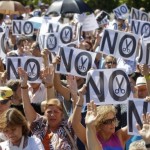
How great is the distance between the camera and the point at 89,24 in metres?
13.9

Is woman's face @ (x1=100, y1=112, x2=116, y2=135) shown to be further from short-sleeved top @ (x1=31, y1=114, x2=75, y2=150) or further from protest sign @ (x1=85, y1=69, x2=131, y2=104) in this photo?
protest sign @ (x1=85, y1=69, x2=131, y2=104)

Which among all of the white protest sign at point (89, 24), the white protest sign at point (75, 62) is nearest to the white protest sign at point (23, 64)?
the white protest sign at point (75, 62)

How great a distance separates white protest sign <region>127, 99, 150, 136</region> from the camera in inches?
227

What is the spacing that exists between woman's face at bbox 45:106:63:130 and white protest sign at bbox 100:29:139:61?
2668 millimetres

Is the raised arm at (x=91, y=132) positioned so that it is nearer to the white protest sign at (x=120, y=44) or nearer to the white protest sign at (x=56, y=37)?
the white protest sign at (x=120, y=44)

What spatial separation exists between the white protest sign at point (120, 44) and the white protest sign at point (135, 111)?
8.64ft

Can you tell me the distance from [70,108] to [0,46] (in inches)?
147

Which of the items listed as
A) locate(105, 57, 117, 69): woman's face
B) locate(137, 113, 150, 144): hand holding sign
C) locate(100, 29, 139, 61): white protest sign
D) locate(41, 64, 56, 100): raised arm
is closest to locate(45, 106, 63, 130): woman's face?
locate(41, 64, 56, 100): raised arm

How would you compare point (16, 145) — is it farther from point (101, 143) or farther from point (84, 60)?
point (84, 60)

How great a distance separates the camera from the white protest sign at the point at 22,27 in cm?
1312

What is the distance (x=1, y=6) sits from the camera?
17578mm

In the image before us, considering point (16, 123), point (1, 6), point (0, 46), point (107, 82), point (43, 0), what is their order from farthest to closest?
point (43, 0)
point (1, 6)
point (0, 46)
point (107, 82)
point (16, 123)

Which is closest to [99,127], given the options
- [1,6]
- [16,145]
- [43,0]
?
[16,145]

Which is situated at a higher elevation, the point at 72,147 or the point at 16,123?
the point at 16,123
